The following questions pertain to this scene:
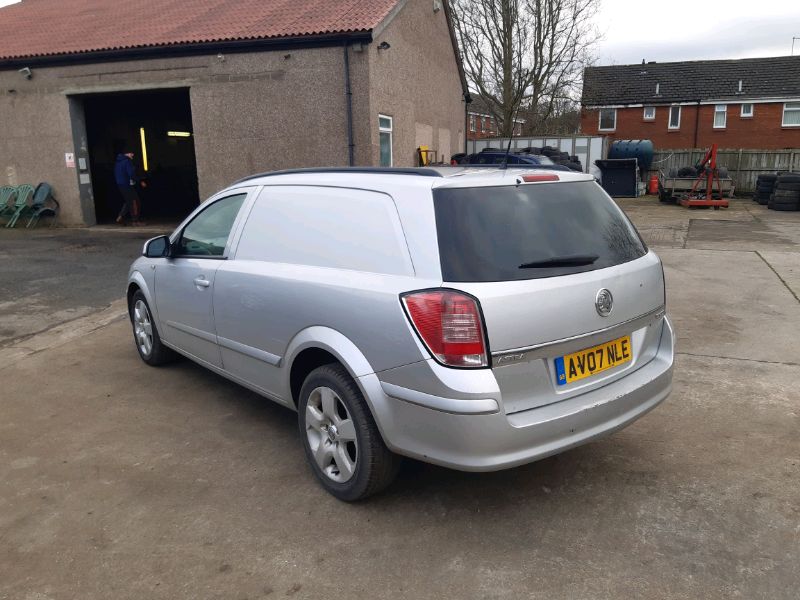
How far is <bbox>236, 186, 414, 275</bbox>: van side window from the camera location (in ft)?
10.3

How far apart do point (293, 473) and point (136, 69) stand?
13.5m

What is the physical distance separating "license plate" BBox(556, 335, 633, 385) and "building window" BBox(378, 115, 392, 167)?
39.1 feet

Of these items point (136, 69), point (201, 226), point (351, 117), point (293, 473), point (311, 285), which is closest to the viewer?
point (311, 285)

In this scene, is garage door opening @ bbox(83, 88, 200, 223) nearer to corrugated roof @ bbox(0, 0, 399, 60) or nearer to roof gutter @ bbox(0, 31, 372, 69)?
corrugated roof @ bbox(0, 0, 399, 60)

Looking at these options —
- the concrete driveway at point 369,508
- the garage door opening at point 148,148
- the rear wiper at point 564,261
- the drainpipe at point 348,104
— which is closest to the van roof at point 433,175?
the rear wiper at point 564,261

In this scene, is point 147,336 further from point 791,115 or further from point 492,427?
point 791,115

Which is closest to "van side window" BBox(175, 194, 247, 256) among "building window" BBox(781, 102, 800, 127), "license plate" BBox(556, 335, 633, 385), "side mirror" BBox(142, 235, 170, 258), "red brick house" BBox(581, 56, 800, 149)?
"side mirror" BBox(142, 235, 170, 258)

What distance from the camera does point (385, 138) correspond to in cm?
1512

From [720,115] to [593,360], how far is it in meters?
37.4

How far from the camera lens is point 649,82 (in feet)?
122

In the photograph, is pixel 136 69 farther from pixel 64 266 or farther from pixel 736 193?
pixel 736 193

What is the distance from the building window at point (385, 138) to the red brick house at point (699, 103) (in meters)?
23.2

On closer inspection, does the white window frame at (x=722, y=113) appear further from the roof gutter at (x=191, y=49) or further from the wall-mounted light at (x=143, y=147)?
the wall-mounted light at (x=143, y=147)

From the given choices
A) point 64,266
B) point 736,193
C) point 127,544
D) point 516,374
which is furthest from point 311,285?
point 736,193
